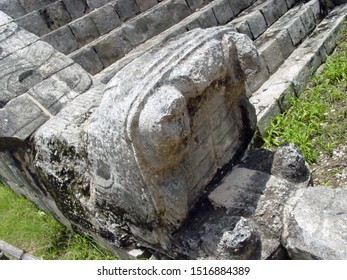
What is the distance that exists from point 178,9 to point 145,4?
44 centimetres

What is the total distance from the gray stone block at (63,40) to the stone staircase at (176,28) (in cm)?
1

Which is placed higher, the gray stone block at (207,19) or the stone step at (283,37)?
the gray stone block at (207,19)

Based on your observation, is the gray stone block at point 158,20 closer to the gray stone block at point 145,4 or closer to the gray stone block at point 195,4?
the gray stone block at point 145,4

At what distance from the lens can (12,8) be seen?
4535mm

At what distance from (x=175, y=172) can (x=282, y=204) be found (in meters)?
0.71

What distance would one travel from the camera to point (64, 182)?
2.81 m

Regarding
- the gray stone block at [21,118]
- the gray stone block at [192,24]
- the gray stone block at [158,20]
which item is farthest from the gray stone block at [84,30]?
the gray stone block at [21,118]

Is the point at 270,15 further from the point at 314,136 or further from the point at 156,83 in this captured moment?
the point at 156,83

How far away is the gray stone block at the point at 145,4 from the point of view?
5.21 m

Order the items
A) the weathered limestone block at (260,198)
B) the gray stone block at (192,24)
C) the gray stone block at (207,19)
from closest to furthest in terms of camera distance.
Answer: the weathered limestone block at (260,198) → the gray stone block at (192,24) → the gray stone block at (207,19)

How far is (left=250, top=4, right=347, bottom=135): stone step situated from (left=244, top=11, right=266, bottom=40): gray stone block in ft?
1.71

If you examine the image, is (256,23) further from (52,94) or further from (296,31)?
(52,94)

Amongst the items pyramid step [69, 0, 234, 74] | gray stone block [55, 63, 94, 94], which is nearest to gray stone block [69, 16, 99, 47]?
pyramid step [69, 0, 234, 74]

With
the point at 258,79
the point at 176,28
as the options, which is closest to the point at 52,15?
the point at 176,28
